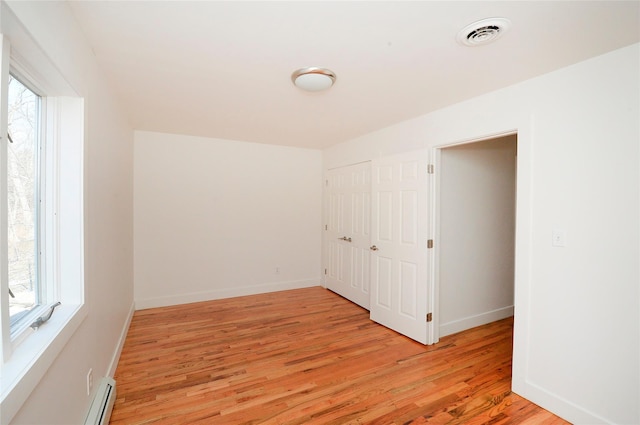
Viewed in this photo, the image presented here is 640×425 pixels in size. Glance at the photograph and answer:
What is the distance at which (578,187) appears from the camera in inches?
73.0

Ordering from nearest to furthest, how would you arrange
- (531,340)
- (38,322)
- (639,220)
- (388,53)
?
(38,322) < (639,220) < (388,53) < (531,340)

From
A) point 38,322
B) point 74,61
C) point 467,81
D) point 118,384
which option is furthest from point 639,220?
point 118,384

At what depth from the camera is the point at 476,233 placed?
10.8ft

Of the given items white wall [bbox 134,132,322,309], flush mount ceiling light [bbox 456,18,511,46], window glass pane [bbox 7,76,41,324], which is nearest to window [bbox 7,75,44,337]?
window glass pane [bbox 7,76,41,324]

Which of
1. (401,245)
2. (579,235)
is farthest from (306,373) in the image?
(579,235)

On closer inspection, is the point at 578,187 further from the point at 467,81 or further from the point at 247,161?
the point at 247,161

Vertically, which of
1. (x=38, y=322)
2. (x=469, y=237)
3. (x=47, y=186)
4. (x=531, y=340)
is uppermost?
(x=47, y=186)

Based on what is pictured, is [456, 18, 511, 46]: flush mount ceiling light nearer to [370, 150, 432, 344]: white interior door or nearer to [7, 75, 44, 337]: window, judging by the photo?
[370, 150, 432, 344]: white interior door

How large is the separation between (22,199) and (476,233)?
3.80 m

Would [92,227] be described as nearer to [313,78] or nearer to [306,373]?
[313,78]

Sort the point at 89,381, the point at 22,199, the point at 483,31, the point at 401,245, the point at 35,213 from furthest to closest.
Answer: the point at 401,245
the point at 89,381
the point at 483,31
the point at 35,213
the point at 22,199

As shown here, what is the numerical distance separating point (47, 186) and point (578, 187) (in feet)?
10.4

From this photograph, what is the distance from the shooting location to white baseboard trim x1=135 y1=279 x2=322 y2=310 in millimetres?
3805

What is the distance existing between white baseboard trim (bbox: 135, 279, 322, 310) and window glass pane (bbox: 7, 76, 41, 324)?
2.66m
